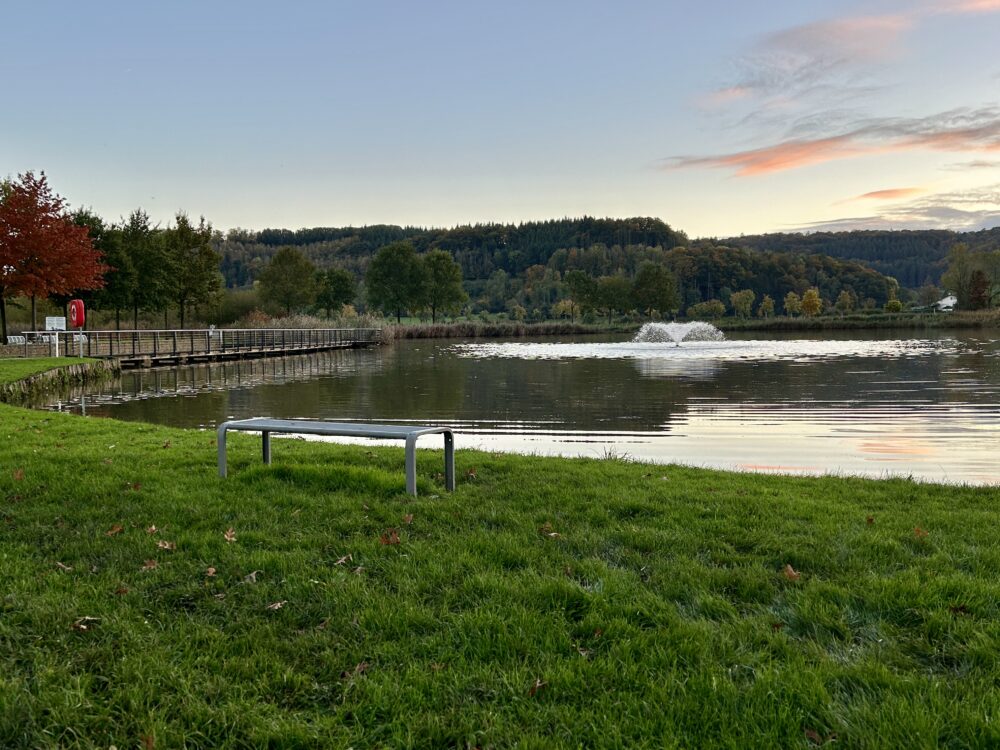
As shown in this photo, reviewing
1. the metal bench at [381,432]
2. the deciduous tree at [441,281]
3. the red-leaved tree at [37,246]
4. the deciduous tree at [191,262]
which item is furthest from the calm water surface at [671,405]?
the deciduous tree at [441,281]

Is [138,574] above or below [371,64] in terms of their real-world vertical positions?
below

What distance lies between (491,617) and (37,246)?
34.0 meters

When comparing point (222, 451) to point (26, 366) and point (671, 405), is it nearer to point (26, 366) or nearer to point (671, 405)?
point (671, 405)

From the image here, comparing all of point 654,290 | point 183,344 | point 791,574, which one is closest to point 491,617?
point 791,574

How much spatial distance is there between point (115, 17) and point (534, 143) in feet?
69.3

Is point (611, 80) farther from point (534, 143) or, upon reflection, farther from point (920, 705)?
point (920, 705)

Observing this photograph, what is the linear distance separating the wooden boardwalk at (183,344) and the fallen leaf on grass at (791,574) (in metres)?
31.9

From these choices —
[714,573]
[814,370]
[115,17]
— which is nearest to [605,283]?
[814,370]

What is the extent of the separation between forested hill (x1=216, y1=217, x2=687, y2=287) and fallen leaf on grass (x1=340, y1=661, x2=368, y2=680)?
146m

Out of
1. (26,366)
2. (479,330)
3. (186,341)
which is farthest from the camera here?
(479,330)

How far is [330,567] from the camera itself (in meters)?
4.28

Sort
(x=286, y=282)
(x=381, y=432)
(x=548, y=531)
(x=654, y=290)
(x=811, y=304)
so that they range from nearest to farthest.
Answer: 1. (x=548, y=531)
2. (x=381, y=432)
3. (x=286, y=282)
4. (x=654, y=290)
5. (x=811, y=304)

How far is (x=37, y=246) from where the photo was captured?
2944cm

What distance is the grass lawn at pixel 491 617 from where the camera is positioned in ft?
8.68
